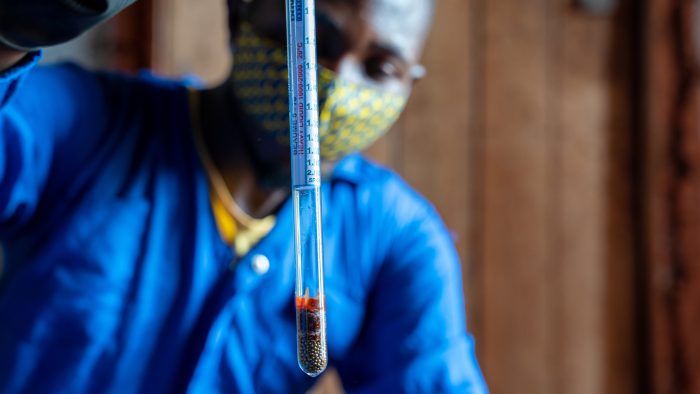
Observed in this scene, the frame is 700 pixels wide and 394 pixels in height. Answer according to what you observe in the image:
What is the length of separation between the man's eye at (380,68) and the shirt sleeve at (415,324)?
0.16m

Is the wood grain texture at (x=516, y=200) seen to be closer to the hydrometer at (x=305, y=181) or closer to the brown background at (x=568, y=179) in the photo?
the brown background at (x=568, y=179)

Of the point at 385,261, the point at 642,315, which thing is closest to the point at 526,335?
the point at 642,315

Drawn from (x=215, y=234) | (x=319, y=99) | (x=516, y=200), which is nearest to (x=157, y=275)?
(x=215, y=234)

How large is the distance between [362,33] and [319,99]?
8 cm

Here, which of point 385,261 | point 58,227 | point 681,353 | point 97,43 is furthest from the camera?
point 681,353

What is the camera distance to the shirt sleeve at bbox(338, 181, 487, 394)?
0.75 meters

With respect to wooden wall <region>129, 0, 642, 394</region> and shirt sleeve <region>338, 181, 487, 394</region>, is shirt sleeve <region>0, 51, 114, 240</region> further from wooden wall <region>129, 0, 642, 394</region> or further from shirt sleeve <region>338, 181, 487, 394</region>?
wooden wall <region>129, 0, 642, 394</region>

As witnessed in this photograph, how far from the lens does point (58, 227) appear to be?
715 mm

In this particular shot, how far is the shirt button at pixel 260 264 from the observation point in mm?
736

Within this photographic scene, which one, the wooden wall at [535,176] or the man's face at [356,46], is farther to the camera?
the wooden wall at [535,176]

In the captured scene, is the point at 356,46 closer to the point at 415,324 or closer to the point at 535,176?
the point at 415,324

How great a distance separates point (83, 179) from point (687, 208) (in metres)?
1.37

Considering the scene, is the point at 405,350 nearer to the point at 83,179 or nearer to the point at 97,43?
the point at 83,179

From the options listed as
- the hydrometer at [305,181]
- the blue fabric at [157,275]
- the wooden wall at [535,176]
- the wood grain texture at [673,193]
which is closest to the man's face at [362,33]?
the blue fabric at [157,275]
